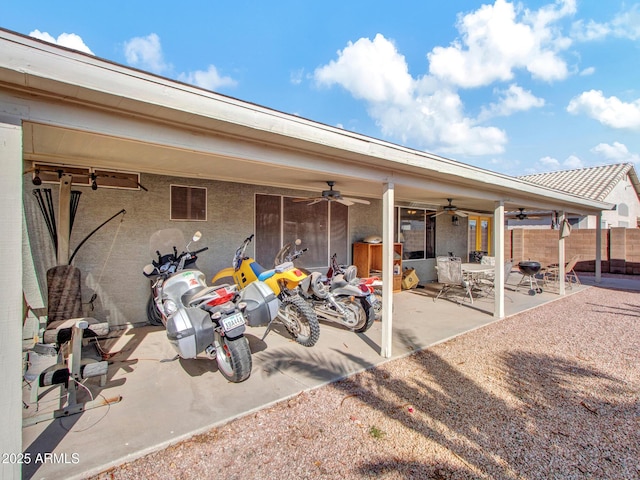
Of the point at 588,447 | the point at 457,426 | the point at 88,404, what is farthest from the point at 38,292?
the point at 588,447

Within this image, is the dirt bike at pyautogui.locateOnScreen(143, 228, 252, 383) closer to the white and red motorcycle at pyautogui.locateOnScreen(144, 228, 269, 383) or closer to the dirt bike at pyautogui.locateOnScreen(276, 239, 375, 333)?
the white and red motorcycle at pyautogui.locateOnScreen(144, 228, 269, 383)

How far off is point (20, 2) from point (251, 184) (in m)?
4.13

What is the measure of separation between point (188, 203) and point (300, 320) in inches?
103

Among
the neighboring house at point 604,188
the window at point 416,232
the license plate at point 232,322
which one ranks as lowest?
the license plate at point 232,322

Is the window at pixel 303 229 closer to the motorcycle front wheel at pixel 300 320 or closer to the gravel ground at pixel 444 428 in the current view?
the motorcycle front wheel at pixel 300 320

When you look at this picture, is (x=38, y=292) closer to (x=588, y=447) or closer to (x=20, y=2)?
(x=20, y=2)

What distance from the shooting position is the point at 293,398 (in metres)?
3.05

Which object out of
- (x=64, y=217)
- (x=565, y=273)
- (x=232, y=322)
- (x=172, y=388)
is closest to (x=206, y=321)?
(x=232, y=322)

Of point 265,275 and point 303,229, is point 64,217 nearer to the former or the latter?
point 265,275

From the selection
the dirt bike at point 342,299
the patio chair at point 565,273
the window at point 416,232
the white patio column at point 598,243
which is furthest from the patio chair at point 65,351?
the white patio column at point 598,243

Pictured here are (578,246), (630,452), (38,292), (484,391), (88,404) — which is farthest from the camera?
(578,246)

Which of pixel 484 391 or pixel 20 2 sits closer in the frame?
pixel 484 391

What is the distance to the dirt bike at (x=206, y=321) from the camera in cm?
305

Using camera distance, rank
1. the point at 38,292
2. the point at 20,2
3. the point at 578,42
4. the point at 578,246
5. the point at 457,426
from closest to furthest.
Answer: the point at 457,426
the point at 38,292
the point at 20,2
the point at 578,42
the point at 578,246
